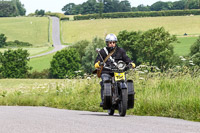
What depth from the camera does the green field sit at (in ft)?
414

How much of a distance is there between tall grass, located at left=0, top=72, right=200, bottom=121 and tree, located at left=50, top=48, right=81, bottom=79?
8098 centimetres

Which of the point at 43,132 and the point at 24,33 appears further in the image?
the point at 24,33

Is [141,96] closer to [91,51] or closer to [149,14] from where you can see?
[91,51]

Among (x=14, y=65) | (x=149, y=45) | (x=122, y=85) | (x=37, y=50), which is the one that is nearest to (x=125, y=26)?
(x=37, y=50)

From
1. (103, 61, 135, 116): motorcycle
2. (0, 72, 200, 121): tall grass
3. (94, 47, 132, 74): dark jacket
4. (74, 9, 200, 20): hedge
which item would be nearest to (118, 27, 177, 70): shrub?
(74, 9, 200, 20): hedge

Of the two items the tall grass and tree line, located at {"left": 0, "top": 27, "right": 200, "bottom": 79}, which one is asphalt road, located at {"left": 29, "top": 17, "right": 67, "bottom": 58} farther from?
the tall grass

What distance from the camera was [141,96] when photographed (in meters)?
10.6

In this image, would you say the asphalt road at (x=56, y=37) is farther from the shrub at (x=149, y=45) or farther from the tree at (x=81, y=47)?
the shrub at (x=149, y=45)

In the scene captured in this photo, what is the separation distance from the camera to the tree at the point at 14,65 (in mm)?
99500

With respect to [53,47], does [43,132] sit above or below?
above

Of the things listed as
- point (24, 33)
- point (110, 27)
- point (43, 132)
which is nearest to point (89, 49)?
point (110, 27)

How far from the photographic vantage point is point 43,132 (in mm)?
5680

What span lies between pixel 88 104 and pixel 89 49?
272ft

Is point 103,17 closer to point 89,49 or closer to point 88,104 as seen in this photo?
point 89,49
